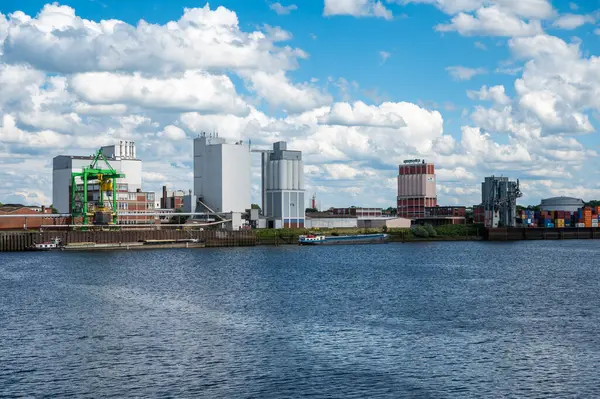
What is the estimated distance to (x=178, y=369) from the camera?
32.3 meters

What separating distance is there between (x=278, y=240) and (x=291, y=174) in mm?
18280

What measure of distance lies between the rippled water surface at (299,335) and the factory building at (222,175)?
75.0 metres

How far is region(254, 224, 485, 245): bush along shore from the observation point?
470ft

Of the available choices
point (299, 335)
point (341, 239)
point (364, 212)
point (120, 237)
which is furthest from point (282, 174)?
point (299, 335)

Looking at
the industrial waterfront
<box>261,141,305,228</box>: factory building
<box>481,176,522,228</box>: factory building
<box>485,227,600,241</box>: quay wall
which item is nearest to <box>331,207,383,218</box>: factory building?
the industrial waterfront

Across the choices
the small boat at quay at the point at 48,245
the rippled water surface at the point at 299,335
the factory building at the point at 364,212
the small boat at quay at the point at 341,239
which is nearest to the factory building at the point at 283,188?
the small boat at quay at the point at 341,239

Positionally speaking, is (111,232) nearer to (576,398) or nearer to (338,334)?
(338,334)

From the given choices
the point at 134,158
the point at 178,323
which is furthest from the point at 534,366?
the point at 134,158

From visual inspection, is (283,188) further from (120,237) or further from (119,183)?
(120,237)

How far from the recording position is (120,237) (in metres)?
126

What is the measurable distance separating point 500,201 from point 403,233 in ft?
93.4

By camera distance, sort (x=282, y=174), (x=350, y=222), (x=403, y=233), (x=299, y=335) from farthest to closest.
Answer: (x=350, y=222), (x=403, y=233), (x=282, y=174), (x=299, y=335)

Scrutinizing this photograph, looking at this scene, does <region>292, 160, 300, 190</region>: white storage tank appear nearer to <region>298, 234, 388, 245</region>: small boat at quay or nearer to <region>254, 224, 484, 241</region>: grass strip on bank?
<region>254, 224, 484, 241</region>: grass strip on bank

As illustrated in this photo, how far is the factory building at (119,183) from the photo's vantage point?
150 m
